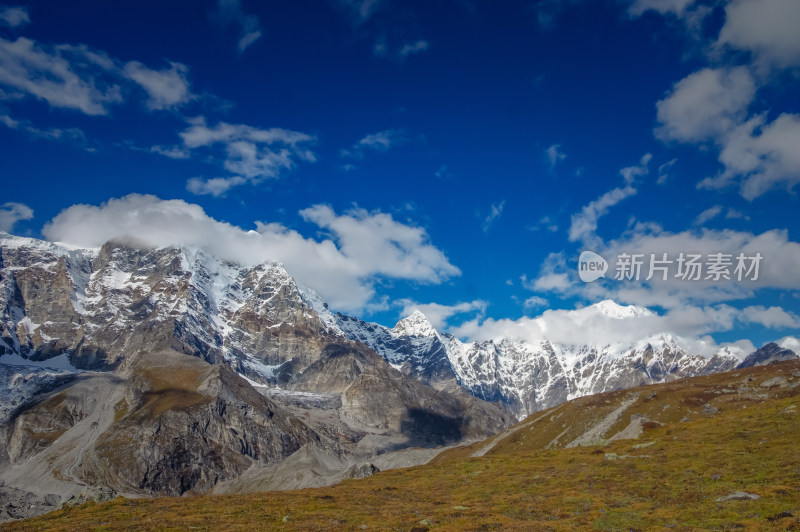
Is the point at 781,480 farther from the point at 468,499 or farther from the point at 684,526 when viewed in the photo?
the point at 468,499

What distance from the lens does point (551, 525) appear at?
3950 centimetres

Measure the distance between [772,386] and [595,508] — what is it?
78.0 m

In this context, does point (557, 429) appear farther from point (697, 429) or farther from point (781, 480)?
point (781, 480)

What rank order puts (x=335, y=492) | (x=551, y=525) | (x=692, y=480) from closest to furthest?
(x=551, y=525) → (x=692, y=480) → (x=335, y=492)

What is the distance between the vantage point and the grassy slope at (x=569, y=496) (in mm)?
39469

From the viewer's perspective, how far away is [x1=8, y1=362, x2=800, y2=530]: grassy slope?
39.5m

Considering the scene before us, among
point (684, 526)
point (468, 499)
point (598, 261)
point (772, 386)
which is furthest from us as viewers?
point (598, 261)

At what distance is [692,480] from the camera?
48719mm

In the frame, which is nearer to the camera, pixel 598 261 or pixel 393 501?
pixel 393 501

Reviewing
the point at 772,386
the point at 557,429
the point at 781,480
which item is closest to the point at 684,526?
the point at 781,480

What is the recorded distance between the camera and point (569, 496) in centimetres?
4994

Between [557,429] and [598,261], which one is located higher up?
[598,261]

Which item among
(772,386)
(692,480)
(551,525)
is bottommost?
(551,525)

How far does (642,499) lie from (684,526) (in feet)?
34.8
